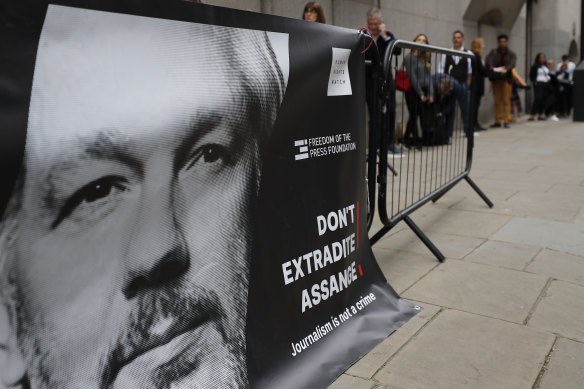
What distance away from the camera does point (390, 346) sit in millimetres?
2668

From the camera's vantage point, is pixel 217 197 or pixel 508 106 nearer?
pixel 217 197

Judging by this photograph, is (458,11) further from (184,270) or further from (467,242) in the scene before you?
(184,270)

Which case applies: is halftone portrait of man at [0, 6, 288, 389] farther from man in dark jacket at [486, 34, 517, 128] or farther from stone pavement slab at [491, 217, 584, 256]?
man in dark jacket at [486, 34, 517, 128]

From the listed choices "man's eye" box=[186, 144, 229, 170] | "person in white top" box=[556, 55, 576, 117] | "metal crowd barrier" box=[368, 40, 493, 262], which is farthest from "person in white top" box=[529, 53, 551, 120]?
"man's eye" box=[186, 144, 229, 170]

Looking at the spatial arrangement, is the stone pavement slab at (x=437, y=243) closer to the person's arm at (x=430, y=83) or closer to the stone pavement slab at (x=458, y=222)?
the stone pavement slab at (x=458, y=222)

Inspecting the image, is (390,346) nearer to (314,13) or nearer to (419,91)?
(419,91)

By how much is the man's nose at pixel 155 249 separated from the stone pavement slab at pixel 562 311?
1901 millimetres

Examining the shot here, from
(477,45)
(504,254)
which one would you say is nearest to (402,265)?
(504,254)

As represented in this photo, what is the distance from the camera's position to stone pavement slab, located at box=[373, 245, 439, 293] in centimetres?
352

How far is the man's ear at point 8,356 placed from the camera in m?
1.47

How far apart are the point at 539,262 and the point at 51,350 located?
3.22m

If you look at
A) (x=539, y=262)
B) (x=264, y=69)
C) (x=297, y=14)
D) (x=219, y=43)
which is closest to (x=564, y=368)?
(x=539, y=262)

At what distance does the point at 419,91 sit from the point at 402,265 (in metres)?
1.62

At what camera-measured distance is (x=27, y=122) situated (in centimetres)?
146
